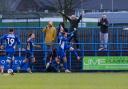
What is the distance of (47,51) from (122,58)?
382cm

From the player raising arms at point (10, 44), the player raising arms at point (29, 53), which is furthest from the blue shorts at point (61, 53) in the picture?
the player raising arms at point (10, 44)

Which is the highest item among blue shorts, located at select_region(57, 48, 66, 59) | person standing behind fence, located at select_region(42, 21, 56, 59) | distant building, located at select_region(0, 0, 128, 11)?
distant building, located at select_region(0, 0, 128, 11)

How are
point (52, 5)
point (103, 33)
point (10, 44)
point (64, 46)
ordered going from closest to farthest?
point (10, 44) → point (64, 46) → point (103, 33) → point (52, 5)

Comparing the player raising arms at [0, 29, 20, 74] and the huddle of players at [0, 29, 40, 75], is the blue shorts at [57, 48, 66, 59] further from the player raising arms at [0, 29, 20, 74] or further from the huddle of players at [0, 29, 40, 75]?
the player raising arms at [0, 29, 20, 74]

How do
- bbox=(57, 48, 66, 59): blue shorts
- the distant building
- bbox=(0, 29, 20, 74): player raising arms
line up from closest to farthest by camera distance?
bbox=(0, 29, 20, 74): player raising arms
bbox=(57, 48, 66, 59): blue shorts
the distant building

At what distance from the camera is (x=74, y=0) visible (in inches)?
2340

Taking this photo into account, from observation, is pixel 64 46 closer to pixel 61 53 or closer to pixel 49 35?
pixel 61 53
